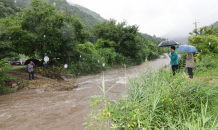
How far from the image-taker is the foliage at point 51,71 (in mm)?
12885

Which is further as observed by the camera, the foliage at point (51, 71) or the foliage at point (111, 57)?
the foliage at point (111, 57)

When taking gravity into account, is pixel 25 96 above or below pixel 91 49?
below

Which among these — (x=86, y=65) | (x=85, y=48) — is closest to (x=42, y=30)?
(x=85, y=48)

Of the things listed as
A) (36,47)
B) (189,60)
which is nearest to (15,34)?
(36,47)

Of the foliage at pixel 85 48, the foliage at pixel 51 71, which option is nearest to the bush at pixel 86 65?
the foliage at pixel 85 48

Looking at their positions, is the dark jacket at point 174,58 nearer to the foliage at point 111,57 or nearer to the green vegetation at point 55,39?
the green vegetation at point 55,39

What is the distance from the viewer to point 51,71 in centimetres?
1313

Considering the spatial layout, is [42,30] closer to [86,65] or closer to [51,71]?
[51,71]

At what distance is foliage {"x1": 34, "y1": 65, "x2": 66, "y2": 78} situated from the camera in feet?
42.3

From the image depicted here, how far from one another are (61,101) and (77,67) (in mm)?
8170

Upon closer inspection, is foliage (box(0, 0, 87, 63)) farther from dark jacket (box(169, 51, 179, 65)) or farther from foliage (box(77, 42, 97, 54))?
dark jacket (box(169, 51, 179, 65))

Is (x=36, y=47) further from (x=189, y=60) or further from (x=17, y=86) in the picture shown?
(x=189, y=60)

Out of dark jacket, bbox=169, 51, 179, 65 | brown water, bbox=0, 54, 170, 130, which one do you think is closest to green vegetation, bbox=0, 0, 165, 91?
brown water, bbox=0, 54, 170, 130

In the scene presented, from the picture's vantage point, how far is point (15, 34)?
1100cm
